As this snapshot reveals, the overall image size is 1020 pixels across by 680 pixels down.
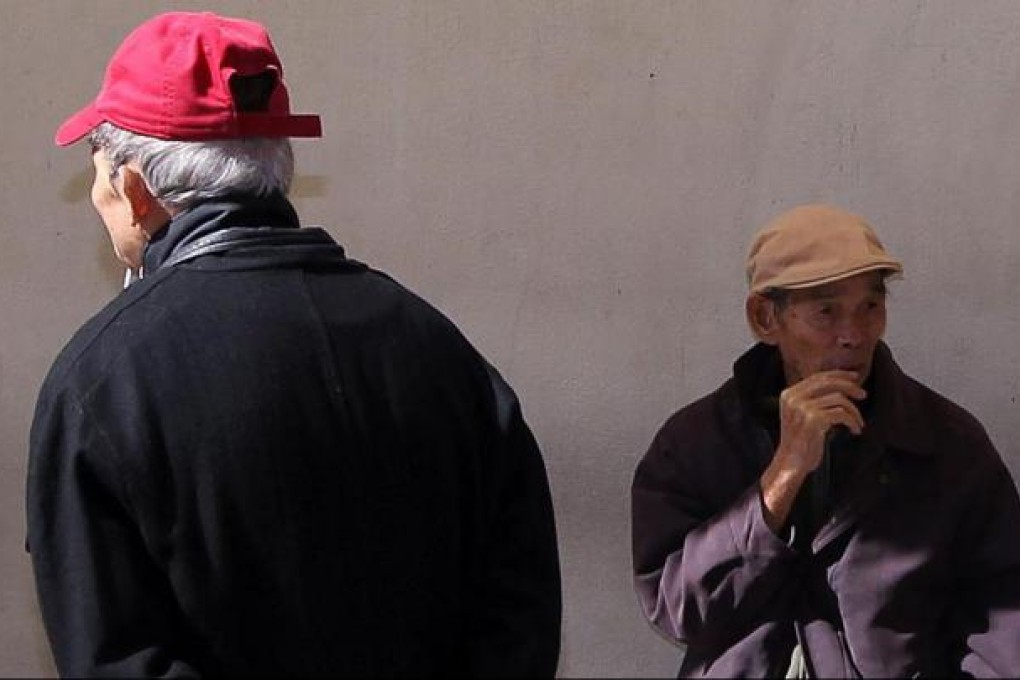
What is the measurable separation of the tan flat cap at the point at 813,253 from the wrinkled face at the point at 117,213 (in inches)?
36.4

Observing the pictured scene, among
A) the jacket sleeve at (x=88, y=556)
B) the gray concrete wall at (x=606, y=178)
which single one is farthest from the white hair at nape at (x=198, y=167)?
the gray concrete wall at (x=606, y=178)

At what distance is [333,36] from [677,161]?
658 mm

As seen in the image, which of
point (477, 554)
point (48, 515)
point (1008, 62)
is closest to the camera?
point (48, 515)

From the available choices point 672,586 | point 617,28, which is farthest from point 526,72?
point 672,586

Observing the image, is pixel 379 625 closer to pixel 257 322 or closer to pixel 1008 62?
pixel 257 322

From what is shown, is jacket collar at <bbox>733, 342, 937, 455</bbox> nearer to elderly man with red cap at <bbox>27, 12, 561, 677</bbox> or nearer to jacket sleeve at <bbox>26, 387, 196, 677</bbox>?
elderly man with red cap at <bbox>27, 12, 561, 677</bbox>

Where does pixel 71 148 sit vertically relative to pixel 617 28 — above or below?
below

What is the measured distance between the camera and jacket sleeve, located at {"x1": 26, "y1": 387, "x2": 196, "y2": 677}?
203cm

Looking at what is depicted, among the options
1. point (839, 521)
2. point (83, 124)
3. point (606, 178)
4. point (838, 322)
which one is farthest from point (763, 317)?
point (83, 124)

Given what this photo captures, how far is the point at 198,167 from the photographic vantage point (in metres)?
2.17

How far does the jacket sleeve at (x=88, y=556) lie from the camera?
2.03 m

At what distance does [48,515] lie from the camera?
206 centimetres

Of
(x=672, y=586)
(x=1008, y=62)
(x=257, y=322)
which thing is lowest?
(x=672, y=586)

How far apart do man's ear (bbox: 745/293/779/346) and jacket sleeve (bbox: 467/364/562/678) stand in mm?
555
